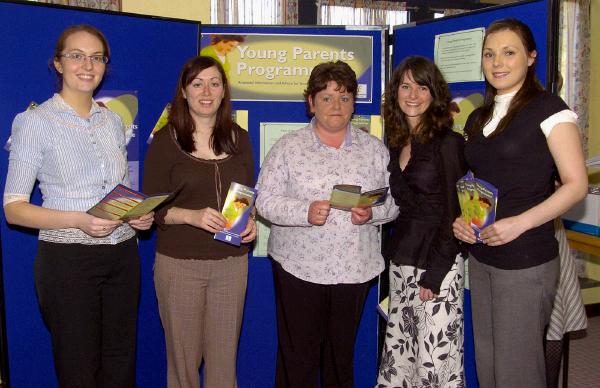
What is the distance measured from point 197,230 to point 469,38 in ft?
5.15

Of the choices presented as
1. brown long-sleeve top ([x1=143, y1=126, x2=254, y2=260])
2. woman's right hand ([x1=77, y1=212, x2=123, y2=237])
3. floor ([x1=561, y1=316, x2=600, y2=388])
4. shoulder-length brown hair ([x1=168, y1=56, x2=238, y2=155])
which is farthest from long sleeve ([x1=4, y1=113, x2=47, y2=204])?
floor ([x1=561, y1=316, x2=600, y2=388])

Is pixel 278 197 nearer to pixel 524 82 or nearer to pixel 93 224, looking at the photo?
pixel 93 224

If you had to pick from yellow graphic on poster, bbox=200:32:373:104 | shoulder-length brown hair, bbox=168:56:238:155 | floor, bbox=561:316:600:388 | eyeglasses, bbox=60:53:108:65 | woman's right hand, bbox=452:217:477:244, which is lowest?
floor, bbox=561:316:600:388

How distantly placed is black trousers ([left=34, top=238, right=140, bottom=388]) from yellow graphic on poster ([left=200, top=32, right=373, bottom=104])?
120 centimetres

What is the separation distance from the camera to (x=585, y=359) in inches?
164

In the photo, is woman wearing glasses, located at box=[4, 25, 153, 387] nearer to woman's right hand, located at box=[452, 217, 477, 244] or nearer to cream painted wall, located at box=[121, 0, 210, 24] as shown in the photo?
woman's right hand, located at box=[452, 217, 477, 244]

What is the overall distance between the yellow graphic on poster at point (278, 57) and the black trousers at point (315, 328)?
1.08m

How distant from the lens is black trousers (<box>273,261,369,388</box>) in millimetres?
2635

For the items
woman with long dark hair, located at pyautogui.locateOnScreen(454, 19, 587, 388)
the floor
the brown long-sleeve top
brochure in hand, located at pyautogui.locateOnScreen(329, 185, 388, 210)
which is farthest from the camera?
the floor

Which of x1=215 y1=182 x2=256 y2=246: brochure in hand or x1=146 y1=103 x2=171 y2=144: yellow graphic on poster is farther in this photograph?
x1=146 y1=103 x2=171 y2=144: yellow graphic on poster

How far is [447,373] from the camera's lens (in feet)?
Result: 8.10

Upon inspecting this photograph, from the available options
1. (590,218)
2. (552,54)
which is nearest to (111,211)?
(552,54)

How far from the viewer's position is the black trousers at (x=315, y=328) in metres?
2.63

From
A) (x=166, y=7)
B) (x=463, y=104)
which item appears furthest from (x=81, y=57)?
(x=166, y=7)
